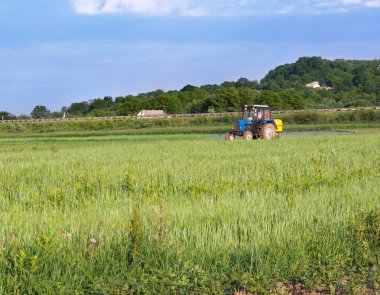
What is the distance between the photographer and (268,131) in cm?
3152

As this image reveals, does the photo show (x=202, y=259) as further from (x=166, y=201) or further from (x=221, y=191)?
(x=221, y=191)

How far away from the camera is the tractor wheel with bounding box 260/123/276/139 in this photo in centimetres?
3119

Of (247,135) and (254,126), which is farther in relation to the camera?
(254,126)

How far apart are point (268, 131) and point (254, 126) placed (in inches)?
32.0

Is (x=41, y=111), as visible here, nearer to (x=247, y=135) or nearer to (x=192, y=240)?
(x=247, y=135)

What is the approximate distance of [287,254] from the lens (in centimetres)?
573

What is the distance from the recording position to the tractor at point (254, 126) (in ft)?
102

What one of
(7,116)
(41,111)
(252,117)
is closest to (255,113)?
(252,117)

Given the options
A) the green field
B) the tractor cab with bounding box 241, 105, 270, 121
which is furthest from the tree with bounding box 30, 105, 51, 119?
the green field

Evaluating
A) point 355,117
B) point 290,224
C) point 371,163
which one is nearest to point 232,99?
point 355,117

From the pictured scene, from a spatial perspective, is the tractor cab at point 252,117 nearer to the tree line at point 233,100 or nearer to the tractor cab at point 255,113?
the tractor cab at point 255,113

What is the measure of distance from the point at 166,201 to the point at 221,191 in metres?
1.29

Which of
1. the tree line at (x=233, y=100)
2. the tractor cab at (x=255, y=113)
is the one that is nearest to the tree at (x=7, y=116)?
the tree line at (x=233, y=100)

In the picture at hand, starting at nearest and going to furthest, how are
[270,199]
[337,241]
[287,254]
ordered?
[287,254]
[337,241]
[270,199]
